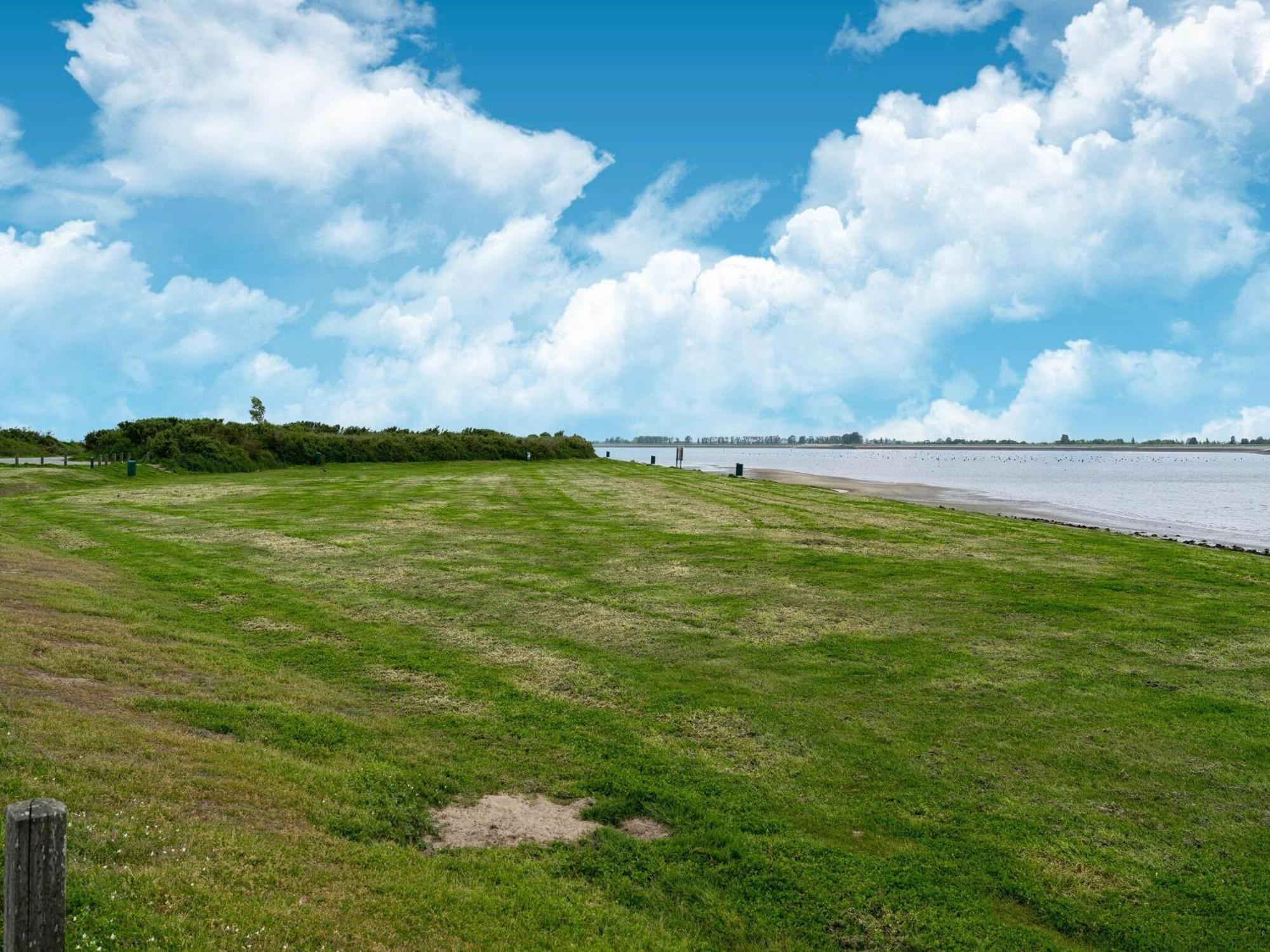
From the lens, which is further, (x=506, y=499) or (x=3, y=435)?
(x=3, y=435)

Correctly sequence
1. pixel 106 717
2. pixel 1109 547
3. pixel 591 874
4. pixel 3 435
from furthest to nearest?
pixel 3 435 → pixel 1109 547 → pixel 106 717 → pixel 591 874

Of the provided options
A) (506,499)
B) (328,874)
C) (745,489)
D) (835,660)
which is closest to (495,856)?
(328,874)

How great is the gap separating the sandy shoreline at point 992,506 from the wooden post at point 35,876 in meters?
36.3

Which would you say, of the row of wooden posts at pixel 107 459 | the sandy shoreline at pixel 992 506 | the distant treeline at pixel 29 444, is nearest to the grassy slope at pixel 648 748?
the sandy shoreline at pixel 992 506

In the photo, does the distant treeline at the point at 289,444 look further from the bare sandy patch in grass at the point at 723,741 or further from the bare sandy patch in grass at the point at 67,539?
the bare sandy patch in grass at the point at 723,741

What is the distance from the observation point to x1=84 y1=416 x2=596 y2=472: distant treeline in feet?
193

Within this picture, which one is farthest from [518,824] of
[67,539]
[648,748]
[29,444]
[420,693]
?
[29,444]

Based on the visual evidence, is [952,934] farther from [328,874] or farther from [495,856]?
[328,874]

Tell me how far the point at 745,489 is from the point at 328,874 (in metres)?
47.4

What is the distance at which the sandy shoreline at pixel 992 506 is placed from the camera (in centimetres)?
3645

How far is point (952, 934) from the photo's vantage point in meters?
6.64

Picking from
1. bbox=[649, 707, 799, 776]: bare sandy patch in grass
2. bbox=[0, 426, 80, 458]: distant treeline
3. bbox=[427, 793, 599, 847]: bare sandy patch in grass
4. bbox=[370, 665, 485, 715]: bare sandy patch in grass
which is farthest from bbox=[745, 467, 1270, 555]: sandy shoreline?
bbox=[0, 426, 80, 458]: distant treeline

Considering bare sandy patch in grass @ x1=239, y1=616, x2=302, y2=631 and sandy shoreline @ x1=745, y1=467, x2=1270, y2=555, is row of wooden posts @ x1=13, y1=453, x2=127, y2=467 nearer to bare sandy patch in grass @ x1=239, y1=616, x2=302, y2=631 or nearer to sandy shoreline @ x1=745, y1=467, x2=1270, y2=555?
bare sandy patch in grass @ x1=239, y1=616, x2=302, y2=631

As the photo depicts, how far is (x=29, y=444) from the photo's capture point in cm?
7744
